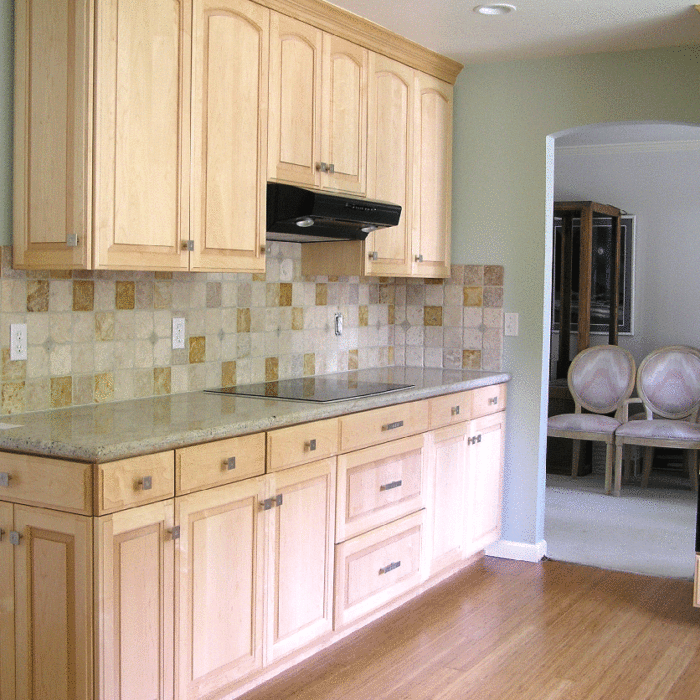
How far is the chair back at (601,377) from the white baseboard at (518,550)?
198 cm

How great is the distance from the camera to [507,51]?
402 cm

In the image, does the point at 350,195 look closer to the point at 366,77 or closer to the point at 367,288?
the point at 366,77

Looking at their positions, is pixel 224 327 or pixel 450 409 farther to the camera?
pixel 450 409

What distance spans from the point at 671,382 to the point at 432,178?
2.68 m

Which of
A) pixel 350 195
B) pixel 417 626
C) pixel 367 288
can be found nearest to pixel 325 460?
pixel 417 626

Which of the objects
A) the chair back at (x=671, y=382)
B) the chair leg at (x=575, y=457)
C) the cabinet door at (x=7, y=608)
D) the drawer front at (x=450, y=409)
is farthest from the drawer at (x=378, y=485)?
the chair back at (x=671, y=382)

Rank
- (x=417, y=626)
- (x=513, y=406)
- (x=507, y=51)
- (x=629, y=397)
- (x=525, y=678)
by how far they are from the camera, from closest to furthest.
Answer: (x=525, y=678), (x=417, y=626), (x=507, y=51), (x=513, y=406), (x=629, y=397)

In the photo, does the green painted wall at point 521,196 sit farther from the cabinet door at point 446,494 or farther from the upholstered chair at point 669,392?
the upholstered chair at point 669,392

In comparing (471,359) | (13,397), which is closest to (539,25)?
(471,359)

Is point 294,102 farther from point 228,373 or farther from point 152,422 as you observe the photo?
point 152,422

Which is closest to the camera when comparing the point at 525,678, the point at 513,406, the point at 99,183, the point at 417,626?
the point at 99,183

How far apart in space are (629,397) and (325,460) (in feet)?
12.1

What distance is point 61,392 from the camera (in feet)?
9.07

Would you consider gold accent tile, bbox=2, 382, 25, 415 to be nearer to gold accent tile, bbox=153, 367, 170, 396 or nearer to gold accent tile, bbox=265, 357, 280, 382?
gold accent tile, bbox=153, 367, 170, 396
